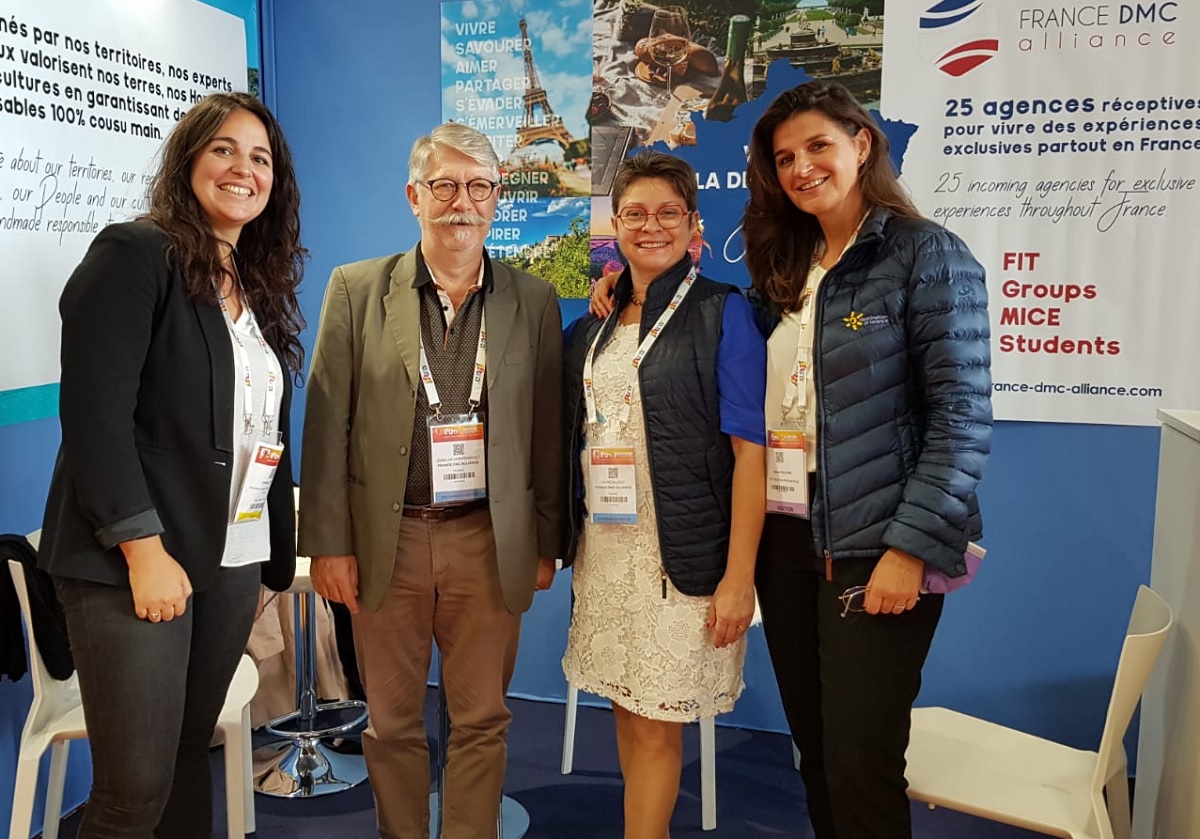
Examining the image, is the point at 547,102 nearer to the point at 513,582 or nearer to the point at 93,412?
the point at 513,582

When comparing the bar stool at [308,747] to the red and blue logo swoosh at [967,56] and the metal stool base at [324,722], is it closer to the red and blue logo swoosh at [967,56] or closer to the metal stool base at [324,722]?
the metal stool base at [324,722]

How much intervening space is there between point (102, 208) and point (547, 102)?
141 centimetres

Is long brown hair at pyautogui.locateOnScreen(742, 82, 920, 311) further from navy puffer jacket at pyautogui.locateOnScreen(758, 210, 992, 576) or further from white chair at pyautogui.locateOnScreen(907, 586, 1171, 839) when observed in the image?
white chair at pyautogui.locateOnScreen(907, 586, 1171, 839)

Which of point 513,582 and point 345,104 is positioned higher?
point 345,104

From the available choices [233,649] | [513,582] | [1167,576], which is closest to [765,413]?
[513,582]

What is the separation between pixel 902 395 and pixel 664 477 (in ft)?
1.57

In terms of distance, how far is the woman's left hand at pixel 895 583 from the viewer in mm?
1660

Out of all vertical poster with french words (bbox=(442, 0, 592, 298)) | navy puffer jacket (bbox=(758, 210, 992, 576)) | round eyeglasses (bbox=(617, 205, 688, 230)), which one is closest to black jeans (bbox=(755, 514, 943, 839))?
navy puffer jacket (bbox=(758, 210, 992, 576))

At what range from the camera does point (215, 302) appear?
1.71 meters

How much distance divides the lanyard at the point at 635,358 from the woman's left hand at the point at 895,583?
0.57 metres

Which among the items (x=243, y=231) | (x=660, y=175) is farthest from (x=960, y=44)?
(x=243, y=231)

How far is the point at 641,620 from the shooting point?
6.45ft

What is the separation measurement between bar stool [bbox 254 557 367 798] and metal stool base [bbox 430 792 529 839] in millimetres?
327

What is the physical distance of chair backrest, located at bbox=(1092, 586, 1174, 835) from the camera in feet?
5.54
